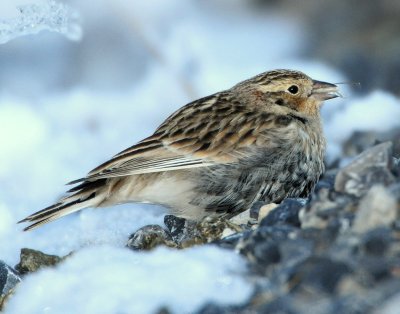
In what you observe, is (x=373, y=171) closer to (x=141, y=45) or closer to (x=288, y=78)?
(x=288, y=78)

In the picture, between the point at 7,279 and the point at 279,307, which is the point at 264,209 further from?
the point at 279,307

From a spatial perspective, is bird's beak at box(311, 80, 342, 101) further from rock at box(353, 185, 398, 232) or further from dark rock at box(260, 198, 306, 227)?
rock at box(353, 185, 398, 232)

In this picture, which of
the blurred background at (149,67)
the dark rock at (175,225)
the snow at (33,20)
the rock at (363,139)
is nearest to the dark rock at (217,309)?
the dark rock at (175,225)

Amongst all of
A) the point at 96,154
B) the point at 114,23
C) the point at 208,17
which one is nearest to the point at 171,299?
the point at 96,154

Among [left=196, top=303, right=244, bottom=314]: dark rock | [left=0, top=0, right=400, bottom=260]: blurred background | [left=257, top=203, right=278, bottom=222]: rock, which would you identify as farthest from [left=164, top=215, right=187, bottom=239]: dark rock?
[left=196, top=303, right=244, bottom=314]: dark rock

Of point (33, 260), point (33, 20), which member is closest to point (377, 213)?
point (33, 260)

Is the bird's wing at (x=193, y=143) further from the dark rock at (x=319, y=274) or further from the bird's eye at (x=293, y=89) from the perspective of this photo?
the dark rock at (x=319, y=274)
